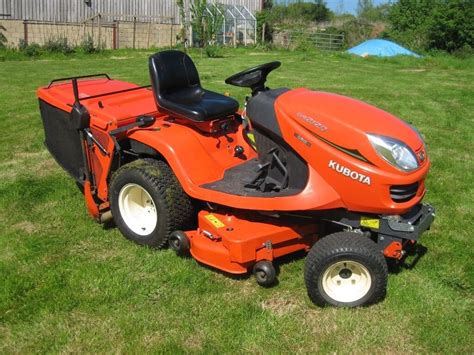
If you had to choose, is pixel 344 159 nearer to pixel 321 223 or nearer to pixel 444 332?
pixel 321 223

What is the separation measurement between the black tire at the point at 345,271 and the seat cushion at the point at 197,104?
3.79 feet

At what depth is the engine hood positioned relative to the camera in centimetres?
285

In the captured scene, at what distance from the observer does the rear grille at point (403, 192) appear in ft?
9.21

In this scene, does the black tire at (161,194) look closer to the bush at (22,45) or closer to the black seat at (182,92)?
the black seat at (182,92)

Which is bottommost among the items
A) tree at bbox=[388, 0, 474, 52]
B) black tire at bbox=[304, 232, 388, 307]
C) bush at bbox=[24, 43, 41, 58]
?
black tire at bbox=[304, 232, 388, 307]

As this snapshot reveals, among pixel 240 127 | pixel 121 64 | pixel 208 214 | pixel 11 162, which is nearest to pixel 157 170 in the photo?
pixel 208 214

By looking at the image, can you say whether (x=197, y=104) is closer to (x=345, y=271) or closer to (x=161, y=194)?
(x=161, y=194)

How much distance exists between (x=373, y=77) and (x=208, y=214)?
32.3 ft

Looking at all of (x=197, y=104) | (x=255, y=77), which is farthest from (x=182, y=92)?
(x=255, y=77)

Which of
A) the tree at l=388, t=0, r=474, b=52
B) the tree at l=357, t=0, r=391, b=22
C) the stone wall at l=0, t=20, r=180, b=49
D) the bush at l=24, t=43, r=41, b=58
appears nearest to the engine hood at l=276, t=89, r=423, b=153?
the bush at l=24, t=43, r=41, b=58

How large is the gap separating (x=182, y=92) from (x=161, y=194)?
92 cm

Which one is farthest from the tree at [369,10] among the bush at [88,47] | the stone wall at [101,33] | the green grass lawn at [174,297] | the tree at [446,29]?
the green grass lawn at [174,297]

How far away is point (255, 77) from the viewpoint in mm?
3270

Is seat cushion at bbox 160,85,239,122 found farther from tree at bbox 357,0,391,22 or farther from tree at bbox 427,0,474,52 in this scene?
tree at bbox 357,0,391,22
